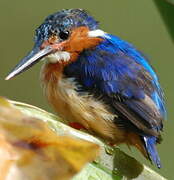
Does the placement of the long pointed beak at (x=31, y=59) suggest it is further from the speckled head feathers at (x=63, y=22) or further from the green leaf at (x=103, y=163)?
the green leaf at (x=103, y=163)

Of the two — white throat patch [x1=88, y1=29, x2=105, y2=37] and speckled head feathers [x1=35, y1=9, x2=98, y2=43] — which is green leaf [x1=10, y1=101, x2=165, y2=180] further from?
white throat patch [x1=88, y1=29, x2=105, y2=37]

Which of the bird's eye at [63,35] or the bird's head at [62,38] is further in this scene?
the bird's eye at [63,35]

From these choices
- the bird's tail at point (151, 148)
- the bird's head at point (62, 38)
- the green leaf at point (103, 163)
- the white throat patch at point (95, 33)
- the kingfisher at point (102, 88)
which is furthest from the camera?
the white throat patch at point (95, 33)

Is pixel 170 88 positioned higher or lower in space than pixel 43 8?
lower

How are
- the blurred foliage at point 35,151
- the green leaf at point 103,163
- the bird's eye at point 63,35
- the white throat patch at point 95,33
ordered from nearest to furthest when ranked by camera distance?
1. the blurred foliage at point 35,151
2. the green leaf at point 103,163
3. the bird's eye at point 63,35
4. the white throat patch at point 95,33

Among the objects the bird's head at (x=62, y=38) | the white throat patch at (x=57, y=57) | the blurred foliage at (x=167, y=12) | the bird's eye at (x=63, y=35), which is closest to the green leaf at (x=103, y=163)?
the blurred foliage at (x=167, y=12)

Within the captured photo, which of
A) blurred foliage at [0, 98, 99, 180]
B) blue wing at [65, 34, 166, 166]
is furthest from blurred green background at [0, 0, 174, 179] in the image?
blurred foliage at [0, 98, 99, 180]

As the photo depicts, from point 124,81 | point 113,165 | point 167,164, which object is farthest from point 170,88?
point 113,165

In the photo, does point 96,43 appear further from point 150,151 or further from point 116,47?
point 150,151
